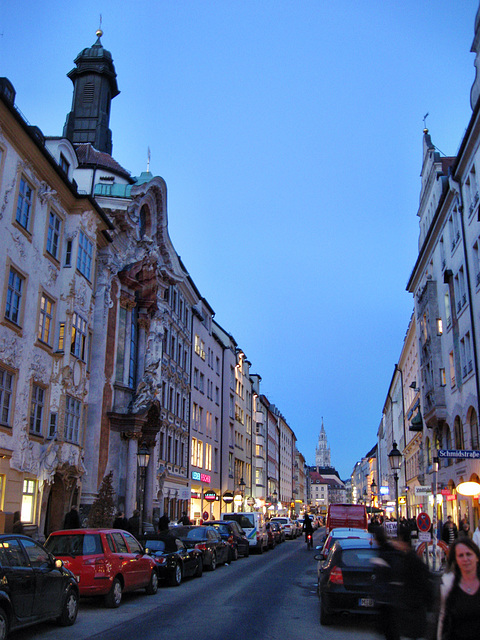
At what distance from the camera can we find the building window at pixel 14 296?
20.0 meters

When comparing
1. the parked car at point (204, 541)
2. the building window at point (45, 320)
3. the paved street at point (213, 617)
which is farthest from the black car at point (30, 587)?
the building window at point (45, 320)

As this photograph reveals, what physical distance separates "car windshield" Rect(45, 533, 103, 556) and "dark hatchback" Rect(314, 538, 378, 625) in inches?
192

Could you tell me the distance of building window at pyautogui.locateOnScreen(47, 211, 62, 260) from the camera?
23.5 metres

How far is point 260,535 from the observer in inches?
1420

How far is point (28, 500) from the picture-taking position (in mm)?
21000

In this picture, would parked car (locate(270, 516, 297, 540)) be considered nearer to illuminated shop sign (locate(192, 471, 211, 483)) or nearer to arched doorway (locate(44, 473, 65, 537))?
illuminated shop sign (locate(192, 471, 211, 483))

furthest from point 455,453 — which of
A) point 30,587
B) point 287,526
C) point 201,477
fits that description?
point 287,526

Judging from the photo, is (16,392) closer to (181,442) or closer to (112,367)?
(112,367)

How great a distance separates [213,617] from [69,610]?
2696 mm

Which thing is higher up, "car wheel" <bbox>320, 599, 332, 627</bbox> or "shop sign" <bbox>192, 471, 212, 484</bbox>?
"shop sign" <bbox>192, 471, 212, 484</bbox>

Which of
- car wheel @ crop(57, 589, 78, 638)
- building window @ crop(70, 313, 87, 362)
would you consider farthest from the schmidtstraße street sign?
building window @ crop(70, 313, 87, 362)

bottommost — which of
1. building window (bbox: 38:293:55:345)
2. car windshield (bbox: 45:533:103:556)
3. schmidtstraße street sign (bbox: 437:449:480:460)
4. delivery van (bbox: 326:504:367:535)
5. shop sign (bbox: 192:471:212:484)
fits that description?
car windshield (bbox: 45:533:103:556)

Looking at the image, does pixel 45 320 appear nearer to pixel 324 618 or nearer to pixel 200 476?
pixel 324 618

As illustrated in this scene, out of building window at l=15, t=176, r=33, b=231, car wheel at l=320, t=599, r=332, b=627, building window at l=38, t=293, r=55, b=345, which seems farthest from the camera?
building window at l=38, t=293, r=55, b=345
